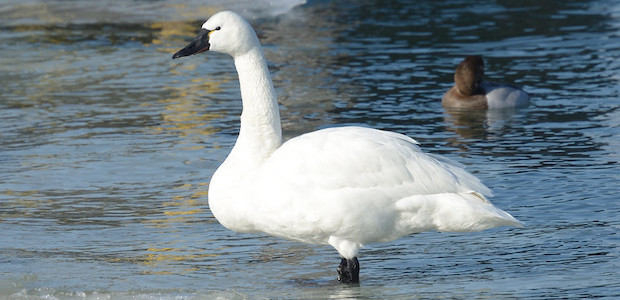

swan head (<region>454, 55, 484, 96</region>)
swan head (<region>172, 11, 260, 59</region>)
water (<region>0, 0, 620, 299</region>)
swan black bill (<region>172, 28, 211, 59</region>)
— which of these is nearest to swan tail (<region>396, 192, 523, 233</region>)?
water (<region>0, 0, 620, 299</region>)

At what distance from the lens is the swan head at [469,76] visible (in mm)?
14430

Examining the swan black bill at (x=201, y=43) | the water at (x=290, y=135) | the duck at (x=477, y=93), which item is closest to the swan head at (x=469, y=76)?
the duck at (x=477, y=93)

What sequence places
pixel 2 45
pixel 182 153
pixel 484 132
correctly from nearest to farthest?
pixel 182 153 → pixel 484 132 → pixel 2 45

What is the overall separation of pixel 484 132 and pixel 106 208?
519 cm

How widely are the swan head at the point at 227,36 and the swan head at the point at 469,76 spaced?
24.6ft

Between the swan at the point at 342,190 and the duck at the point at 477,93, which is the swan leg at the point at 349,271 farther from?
the duck at the point at 477,93

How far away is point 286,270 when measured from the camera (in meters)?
7.52

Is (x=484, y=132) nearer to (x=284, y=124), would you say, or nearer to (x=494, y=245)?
(x=284, y=124)

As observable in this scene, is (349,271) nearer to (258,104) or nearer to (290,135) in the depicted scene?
(258,104)

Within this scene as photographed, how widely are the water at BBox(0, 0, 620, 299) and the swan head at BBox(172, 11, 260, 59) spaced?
1.51m

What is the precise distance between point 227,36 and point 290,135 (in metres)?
5.25

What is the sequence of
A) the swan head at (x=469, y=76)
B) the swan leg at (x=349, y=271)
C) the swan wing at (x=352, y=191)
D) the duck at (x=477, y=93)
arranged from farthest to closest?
the swan head at (x=469, y=76), the duck at (x=477, y=93), the swan leg at (x=349, y=271), the swan wing at (x=352, y=191)

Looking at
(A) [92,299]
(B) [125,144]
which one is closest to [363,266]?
(A) [92,299]

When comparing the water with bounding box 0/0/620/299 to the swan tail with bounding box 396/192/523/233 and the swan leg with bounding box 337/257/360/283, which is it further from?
the swan tail with bounding box 396/192/523/233
